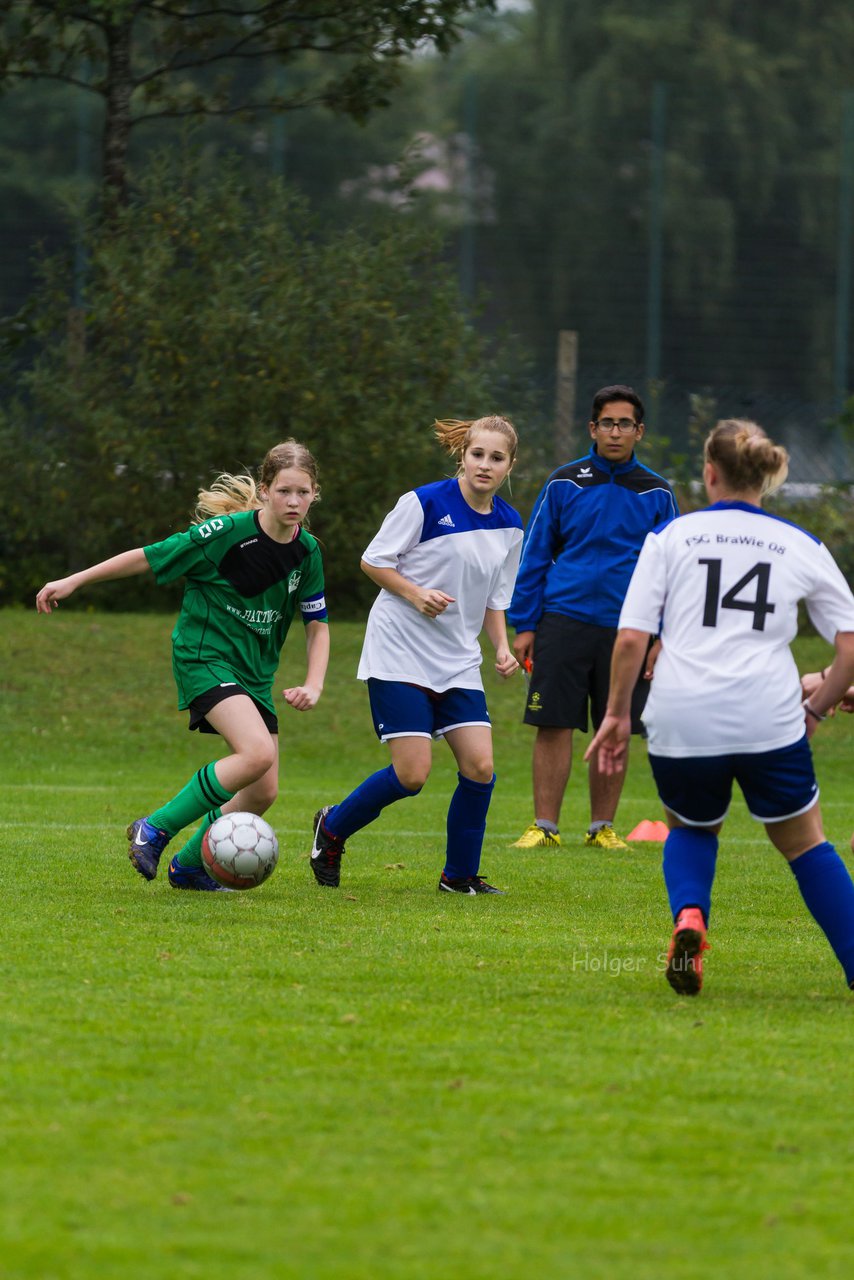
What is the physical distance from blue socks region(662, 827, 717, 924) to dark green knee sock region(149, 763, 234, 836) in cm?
223

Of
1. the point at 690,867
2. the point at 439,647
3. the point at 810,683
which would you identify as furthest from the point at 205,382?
the point at 690,867

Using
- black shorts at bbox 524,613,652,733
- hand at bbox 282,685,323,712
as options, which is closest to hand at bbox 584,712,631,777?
hand at bbox 282,685,323,712

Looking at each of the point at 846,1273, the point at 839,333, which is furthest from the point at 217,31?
the point at 846,1273

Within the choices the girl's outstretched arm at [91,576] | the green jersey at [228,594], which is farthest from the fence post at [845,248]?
the girl's outstretched arm at [91,576]

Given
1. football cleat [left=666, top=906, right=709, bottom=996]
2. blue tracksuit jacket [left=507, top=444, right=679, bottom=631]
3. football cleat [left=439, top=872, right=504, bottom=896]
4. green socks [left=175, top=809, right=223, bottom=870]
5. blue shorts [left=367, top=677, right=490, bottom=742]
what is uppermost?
blue tracksuit jacket [left=507, top=444, right=679, bottom=631]

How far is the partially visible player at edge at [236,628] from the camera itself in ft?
22.6

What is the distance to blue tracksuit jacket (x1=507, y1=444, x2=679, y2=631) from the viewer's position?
9.01 metres

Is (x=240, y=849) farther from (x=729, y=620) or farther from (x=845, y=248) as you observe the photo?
(x=845, y=248)

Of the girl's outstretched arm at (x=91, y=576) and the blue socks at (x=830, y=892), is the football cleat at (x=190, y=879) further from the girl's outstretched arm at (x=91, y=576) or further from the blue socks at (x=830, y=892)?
the blue socks at (x=830, y=892)

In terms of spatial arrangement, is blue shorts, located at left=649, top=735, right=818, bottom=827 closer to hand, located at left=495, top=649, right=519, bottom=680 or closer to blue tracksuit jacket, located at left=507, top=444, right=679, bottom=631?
hand, located at left=495, top=649, right=519, bottom=680

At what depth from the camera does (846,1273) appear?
302 cm

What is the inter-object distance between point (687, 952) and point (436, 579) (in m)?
2.61

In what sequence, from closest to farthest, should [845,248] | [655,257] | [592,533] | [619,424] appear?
[619,424]
[592,533]
[845,248]
[655,257]

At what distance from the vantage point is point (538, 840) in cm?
923
